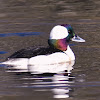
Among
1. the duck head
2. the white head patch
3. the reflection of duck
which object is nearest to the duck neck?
the reflection of duck

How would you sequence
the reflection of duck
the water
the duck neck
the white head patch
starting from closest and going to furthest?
the water
the reflection of duck
the duck neck
the white head patch

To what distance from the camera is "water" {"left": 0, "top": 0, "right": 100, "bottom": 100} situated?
8844 millimetres

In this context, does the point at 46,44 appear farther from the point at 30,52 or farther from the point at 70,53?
the point at 30,52

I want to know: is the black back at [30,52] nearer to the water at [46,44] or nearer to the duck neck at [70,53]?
the water at [46,44]

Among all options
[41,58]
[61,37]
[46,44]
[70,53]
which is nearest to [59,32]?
[61,37]

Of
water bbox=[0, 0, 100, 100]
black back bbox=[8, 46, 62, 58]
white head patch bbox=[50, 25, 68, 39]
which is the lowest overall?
water bbox=[0, 0, 100, 100]

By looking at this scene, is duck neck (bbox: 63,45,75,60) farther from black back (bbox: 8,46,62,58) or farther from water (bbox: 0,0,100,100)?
black back (bbox: 8,46,62,58)

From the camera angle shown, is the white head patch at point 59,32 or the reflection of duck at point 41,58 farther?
the white head patch at point 59,32

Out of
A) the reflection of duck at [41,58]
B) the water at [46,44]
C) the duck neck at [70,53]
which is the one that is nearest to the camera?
the water at [46,44]

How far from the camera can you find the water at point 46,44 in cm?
884

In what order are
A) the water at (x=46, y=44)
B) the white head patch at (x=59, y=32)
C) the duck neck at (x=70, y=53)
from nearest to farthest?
the water at (x=46, y=44)
the duck neck at (x=70, y=53)
the white head patch at (x=59, y=32)

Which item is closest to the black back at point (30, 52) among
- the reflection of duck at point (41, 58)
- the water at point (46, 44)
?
the reflection of duck at point (41, 58)

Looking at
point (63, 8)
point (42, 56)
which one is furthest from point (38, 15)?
point (42, 56)

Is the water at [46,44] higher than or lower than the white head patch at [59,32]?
lower
